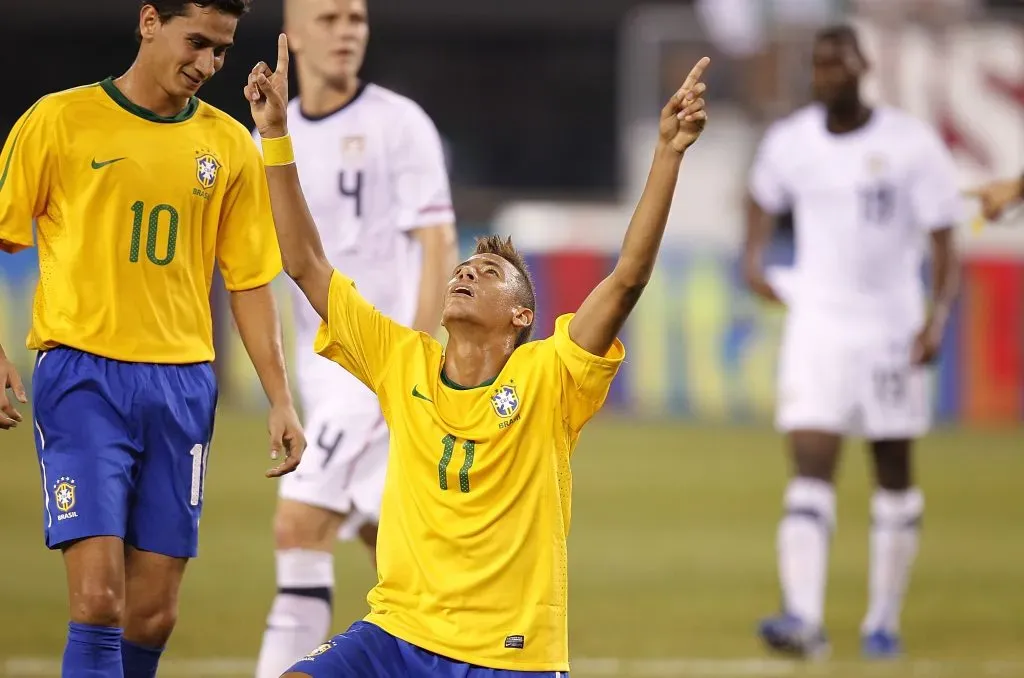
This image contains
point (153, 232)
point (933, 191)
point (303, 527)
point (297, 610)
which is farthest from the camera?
point (933, 191)

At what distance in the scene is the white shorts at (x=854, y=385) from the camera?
7938mm

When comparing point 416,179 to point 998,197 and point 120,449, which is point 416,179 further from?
point 998,197

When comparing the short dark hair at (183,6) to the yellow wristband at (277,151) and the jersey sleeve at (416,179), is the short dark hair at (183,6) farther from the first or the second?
the jersey sleeve at (416,179)

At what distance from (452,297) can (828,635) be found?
4304 millimetres

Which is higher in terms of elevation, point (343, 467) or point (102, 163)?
point (102, 163)

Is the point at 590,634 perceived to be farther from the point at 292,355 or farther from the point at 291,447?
the point at 292,355

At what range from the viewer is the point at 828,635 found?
821cm

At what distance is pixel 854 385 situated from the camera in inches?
315

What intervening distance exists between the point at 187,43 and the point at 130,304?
689mm

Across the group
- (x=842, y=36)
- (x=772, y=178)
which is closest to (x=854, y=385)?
(x=772, y=178)

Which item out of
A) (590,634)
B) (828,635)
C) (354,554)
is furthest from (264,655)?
(354,554)

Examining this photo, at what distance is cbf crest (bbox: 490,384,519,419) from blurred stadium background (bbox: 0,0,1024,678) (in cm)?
294

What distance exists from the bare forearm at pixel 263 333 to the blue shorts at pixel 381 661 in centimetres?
95

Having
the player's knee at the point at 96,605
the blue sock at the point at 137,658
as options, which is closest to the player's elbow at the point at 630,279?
the player's knee at the point at 96,605
